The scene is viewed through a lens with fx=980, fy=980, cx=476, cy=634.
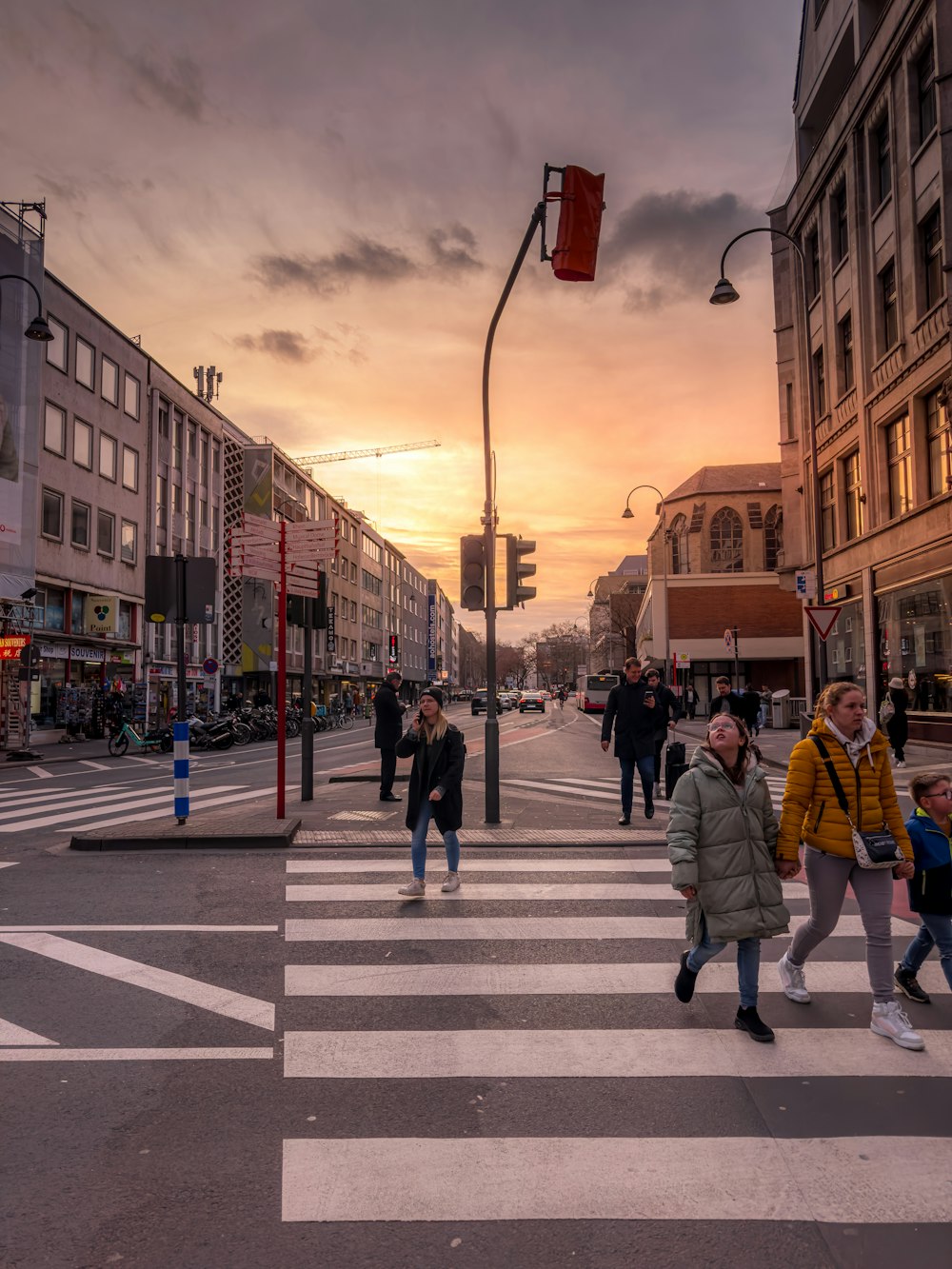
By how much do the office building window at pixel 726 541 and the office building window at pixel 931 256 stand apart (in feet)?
155

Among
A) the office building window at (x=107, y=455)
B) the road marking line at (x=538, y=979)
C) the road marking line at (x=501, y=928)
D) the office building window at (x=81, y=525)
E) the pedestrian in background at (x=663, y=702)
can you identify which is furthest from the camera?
the office building window at (x=107, y=455)

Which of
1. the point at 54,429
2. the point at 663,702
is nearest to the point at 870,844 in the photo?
the point at 663,702

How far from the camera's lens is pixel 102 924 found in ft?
23.1

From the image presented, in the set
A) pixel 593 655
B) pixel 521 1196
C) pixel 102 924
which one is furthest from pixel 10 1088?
pixel 593 655

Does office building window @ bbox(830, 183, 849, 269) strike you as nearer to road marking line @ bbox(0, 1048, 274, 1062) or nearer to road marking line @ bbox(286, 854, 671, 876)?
road marking line @ bbox(286, 854, 671, 876)

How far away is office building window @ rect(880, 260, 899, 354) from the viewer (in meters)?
26.7

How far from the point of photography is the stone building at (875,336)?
23641mm

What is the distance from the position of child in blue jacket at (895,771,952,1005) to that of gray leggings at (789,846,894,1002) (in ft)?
0.85

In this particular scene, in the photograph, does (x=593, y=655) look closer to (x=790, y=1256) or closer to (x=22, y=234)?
(x=22, y=234)

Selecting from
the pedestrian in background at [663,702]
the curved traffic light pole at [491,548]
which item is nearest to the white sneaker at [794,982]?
the curved traffic light pole at [491,548]

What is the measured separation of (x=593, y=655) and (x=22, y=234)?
105191 mm

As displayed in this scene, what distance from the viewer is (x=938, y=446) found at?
24.2 metres

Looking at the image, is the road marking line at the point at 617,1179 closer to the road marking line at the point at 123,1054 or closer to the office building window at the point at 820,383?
the road marking line at the point at 123,1054

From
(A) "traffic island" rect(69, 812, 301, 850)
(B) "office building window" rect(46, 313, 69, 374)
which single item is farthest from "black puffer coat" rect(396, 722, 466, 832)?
(B) "office building window" rect(46, 313, 69, 374)
